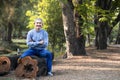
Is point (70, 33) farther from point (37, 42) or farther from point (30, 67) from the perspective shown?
point (30, 67)

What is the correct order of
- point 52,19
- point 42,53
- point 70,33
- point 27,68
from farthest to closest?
point 52,19 → point 70,33 → point 42,53 → point 27,68

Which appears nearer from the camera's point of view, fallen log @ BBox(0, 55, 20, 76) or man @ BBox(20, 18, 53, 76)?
man @ BBox(20, 18, 53, 76)

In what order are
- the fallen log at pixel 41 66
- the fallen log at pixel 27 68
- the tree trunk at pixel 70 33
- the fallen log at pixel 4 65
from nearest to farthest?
the fallen log at pixel 27 68
the fallen log at pixel 41 66
the fallen log at pixel 4 65
the tree trunk at pixel 70 33

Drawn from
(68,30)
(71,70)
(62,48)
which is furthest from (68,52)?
(62,48)

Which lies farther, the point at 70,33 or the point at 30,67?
the point at 70,33

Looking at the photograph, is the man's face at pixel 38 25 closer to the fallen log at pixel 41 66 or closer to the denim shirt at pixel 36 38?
the denim shirt at pixel 36 38

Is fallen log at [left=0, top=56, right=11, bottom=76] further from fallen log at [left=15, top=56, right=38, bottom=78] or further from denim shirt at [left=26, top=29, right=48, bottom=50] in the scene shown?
denim shirt at [left=26, top=29, right=48, bottom=50]

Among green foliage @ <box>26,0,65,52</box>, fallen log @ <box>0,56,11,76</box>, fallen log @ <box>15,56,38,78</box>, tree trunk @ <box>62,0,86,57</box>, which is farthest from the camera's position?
green foliage @ <box>26,0,65,52</box>

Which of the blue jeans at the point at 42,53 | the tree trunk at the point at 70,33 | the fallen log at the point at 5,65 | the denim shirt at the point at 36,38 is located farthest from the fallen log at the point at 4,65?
the tree trunk at the point at 70,33

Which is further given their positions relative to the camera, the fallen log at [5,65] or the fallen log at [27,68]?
the fallen log at [5,65]

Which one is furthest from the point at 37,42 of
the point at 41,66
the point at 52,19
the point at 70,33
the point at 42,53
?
the point at 52,19

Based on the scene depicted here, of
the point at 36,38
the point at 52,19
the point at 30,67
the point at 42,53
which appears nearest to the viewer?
the point at 30,67

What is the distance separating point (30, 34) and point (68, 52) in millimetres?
7237

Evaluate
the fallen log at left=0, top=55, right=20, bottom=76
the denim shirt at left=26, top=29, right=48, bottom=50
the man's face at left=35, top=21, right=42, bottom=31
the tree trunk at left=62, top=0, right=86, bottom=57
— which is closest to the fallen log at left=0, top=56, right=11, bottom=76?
the fallen log at left=0, top=55, right=20, bottom=76
